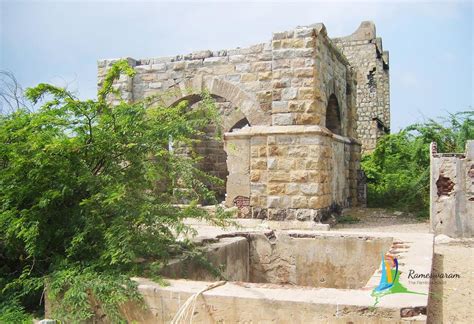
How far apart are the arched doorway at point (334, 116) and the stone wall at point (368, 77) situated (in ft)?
27.3

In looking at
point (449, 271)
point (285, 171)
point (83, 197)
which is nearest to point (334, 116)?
point (285, 171)

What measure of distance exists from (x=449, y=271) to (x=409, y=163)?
7.97m

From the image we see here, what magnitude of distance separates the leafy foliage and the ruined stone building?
4025 mm

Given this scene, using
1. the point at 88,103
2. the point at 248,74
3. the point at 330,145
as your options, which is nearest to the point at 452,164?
the point at 330,145

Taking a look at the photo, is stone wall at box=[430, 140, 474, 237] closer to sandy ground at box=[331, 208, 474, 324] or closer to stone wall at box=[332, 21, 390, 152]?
sandy ground at box=[331, 208, 474, 324]

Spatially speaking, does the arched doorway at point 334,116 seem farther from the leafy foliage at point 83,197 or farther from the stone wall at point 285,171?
the leafy foliage at point 83,197

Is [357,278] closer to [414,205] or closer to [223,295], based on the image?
[223,295]

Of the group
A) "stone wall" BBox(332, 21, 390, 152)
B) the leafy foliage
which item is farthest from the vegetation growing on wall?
the leafy foliage

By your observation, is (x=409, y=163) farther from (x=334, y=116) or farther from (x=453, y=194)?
(x=453, y=194)

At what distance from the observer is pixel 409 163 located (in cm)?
1242

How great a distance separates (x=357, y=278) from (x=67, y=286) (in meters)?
2.85

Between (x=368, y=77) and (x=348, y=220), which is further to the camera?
(x=368, y=77)

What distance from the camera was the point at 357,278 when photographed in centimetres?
482

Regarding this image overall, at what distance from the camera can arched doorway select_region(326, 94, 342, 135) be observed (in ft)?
35.1
